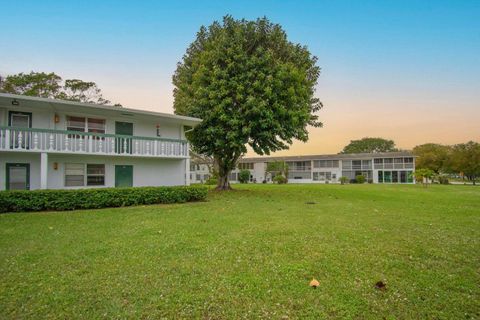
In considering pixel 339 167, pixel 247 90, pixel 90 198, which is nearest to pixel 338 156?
pixel 339 167

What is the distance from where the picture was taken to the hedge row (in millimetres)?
10891

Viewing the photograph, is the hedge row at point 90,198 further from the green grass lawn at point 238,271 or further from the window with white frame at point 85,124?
the window with white frame at point 85,124

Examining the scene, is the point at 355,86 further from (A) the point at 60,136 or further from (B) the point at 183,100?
(A) the point at 60,136

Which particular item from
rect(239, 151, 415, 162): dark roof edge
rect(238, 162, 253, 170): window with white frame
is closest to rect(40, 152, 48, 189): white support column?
rect(239, 151, 415, 162): dark roof edge

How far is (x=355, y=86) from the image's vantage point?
18844 mm

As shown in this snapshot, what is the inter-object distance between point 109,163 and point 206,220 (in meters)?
10.2

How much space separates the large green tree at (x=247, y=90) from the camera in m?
16.0

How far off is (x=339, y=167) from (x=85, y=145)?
174ft

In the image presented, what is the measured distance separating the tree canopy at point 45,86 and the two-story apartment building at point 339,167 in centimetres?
3735

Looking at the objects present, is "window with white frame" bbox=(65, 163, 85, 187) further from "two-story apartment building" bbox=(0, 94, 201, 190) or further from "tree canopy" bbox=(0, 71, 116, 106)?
"tree canopy" bbox=(0, 71, 116, 106)

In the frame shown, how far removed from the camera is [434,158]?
56406 millimetres

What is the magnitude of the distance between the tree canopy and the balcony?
20511mm

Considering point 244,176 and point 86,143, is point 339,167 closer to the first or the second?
point 244,176

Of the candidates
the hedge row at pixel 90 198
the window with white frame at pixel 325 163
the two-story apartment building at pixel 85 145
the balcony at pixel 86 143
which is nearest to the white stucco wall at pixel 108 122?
the two-story apartment building at pixel 85 145
